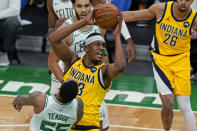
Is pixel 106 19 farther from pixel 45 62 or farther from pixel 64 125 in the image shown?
pixel 45 62

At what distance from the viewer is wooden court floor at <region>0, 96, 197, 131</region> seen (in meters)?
7.98

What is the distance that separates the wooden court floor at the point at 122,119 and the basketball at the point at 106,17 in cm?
241

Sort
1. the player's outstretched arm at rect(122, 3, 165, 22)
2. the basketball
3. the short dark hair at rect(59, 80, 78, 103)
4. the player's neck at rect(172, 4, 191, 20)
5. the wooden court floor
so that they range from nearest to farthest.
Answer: the short dark hair at rect(59, 80, 78, 103) < the basketball < the player's neck at rect(172, 4, 191, 20) < the player's outstretched arm at rect(122, 3, 165, 22) < the wooden court floor

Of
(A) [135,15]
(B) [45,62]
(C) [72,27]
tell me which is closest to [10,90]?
(B) [45,62]

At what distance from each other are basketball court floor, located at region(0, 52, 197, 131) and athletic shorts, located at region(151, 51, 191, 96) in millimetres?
855

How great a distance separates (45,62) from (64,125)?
5.75m

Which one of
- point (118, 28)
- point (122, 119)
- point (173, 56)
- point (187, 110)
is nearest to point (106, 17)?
point (118, 28)

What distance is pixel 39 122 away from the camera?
562cm

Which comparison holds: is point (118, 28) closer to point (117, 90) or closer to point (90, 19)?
point (90, 19)

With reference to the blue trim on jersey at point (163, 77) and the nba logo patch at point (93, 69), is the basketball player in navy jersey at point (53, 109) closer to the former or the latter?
the nba logo patch at point (93, 69)

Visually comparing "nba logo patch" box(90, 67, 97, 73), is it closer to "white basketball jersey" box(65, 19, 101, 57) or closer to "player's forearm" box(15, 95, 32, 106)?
"player's forearm" box(15, 95, 32, 106)

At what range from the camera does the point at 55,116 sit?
5547 mm

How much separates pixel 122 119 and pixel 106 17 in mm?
2776

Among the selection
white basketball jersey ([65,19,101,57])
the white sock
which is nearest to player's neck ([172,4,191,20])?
the white sock
